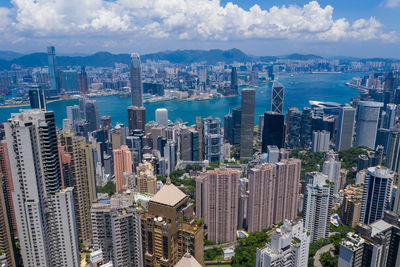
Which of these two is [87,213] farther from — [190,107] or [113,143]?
[190,107]

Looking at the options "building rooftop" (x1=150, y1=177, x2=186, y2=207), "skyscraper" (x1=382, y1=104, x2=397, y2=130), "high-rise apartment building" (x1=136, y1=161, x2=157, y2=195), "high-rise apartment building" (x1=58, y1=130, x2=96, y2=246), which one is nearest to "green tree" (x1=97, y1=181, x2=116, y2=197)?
"high-rise apartment building" (x1=136, y1=161, x2=157, y2=195)

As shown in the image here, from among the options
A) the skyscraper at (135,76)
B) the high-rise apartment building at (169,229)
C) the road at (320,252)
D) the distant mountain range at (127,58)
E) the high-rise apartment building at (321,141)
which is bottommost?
the road at (320,252)

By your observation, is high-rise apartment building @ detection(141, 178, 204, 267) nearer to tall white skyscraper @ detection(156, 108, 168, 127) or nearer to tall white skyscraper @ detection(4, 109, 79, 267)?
tall white skyscraper @ detection(4, 109, 79, 267)

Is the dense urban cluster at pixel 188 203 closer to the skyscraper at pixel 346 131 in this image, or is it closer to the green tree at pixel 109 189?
the green tree at pixel 109 189

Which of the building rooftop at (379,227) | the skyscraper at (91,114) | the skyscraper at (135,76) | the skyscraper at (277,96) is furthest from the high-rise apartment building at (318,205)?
the skyscraper at (135,76)

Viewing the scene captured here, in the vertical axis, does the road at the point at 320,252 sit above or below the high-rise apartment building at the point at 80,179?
below

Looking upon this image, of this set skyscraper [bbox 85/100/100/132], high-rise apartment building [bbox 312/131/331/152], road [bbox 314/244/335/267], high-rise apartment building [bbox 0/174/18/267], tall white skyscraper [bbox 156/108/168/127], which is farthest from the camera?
tall white skyscraper [bbox 156/108/168/127]

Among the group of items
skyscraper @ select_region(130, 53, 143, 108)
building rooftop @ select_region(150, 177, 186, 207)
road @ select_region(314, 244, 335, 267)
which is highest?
skyscraper @ select_region(130, 53, 143, 108)

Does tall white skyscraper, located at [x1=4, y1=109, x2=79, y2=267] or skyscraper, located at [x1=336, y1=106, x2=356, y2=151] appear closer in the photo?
tall white skyscraper, located at [x1=4, y1=109, x2=79, y2=267]
